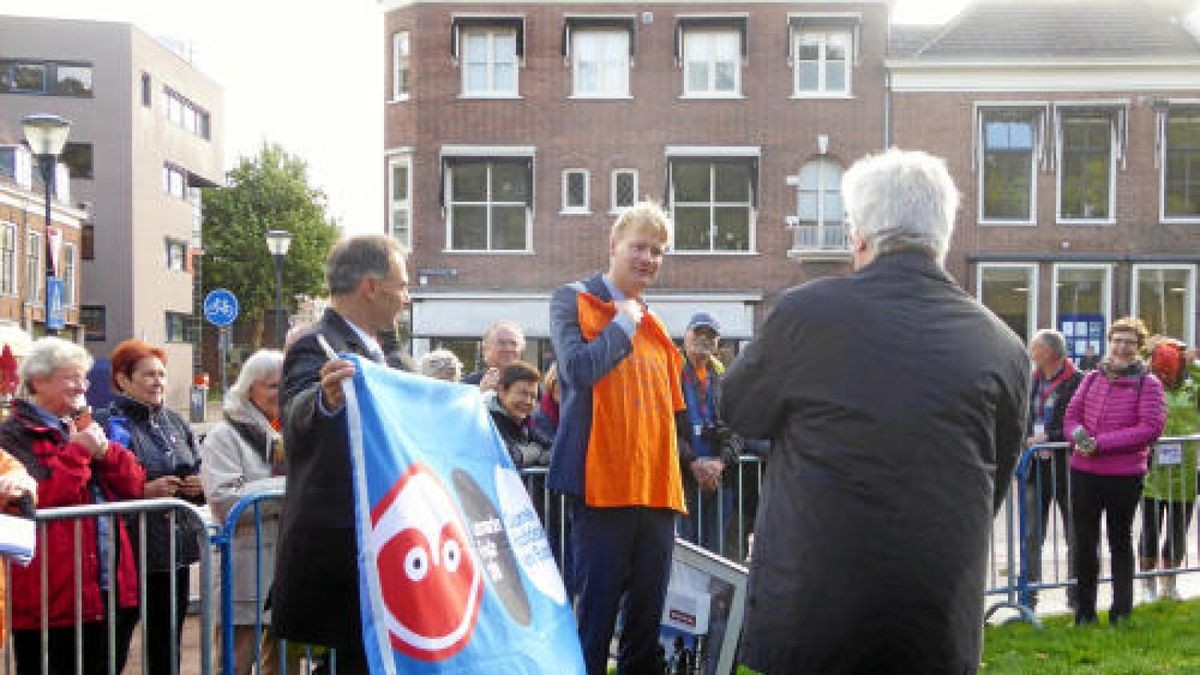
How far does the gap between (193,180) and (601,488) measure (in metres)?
58.1

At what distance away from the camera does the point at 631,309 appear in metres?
4.57

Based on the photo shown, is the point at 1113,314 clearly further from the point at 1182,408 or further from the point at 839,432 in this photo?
the point at 839,432

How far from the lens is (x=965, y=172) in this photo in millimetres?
28672

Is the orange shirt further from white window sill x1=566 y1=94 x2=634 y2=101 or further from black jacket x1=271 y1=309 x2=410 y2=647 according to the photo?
white window sill x1=566 y1=94 x2=634 y2=101

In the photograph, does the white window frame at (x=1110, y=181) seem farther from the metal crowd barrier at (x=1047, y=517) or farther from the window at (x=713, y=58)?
the metal crowd barrier at (x=1047, y=517)

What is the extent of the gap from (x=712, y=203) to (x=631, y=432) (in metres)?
25.2

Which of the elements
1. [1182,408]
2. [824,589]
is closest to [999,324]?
[824,589]

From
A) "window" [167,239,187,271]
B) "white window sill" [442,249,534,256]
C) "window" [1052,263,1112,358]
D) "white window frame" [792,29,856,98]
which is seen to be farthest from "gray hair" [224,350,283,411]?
"window" [167,239,187,271]

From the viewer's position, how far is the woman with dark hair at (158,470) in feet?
16.2

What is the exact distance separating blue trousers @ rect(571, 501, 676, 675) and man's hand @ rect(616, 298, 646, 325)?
2.35 feet

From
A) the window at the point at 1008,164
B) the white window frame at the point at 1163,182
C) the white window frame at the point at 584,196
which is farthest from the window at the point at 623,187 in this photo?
the white window frame at the point at 1163,182

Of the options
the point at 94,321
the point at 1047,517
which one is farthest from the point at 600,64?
the point at 94,321

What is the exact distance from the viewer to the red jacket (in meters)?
4.54

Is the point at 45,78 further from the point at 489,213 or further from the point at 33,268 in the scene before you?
the point at 489,213
